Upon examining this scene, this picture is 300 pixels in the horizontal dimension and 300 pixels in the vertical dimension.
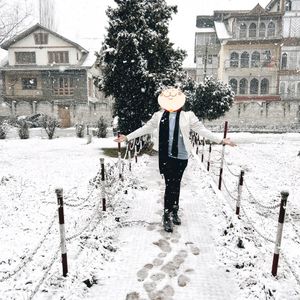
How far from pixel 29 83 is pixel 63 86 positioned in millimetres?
4145

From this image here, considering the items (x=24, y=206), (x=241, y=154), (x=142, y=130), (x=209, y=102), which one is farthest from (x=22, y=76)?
(x=142, y=130)

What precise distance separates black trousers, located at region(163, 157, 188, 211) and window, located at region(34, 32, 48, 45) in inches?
1480

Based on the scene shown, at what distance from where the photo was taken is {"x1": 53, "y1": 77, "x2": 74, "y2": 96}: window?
127 ft

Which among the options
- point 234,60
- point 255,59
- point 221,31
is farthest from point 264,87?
point 221,31

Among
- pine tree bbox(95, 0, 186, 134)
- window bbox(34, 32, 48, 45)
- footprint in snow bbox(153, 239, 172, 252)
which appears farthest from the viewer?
window bbox(34, 32, 48, 45)

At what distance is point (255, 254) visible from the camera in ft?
14.7

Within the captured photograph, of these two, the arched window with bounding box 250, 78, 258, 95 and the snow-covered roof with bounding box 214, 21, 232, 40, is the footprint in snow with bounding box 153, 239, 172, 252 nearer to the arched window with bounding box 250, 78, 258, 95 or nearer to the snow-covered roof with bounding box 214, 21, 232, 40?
the arched window with bounding box 250, 78, 258, 95

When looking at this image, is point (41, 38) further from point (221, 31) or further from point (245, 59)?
point (245, 59)

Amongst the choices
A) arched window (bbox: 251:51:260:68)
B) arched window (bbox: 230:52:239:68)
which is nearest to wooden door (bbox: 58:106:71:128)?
arched window (bbox: 230:52:239:68)

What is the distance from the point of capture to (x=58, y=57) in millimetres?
38250

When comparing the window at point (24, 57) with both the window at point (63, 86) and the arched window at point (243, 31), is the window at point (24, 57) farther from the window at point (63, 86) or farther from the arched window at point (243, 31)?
the arched window at point (243, 31)

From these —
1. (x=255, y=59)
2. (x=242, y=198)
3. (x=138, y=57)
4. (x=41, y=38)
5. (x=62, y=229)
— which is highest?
(x=41, y=38)

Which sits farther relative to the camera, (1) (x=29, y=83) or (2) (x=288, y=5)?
(2) (x=288, y=5)

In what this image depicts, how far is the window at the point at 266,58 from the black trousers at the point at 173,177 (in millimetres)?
37572
